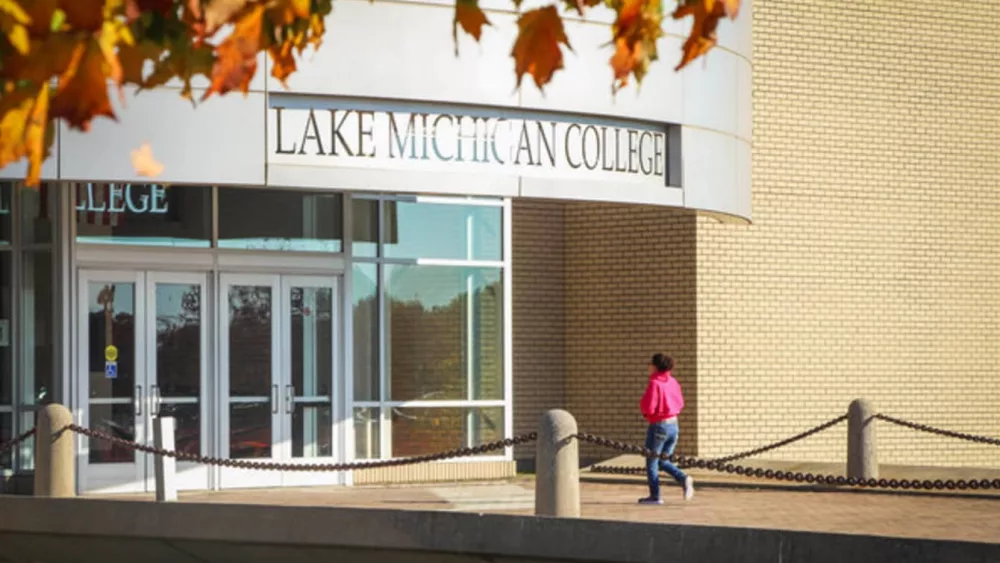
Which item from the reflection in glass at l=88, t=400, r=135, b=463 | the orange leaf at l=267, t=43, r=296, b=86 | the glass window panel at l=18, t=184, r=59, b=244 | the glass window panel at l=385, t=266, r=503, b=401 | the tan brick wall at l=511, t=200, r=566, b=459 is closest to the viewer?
the orange leaf at l=267, t=43, r=296, b=86

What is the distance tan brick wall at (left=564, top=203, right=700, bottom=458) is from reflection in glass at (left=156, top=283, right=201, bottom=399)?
694 cm

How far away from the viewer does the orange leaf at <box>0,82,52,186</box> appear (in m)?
6.02

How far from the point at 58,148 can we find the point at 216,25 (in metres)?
12.7

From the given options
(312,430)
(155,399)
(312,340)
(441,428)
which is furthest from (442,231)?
(155,399)

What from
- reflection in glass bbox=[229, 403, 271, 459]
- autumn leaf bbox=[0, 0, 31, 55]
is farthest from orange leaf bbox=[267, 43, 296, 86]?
reflection in glass bbox=[229, 403, 271, 459]

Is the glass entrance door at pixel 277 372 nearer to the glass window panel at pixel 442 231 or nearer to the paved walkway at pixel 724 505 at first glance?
the paved walkway at pixel 724 505

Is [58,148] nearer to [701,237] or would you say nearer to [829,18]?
[701,237]

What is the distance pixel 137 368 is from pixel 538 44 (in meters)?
14.6

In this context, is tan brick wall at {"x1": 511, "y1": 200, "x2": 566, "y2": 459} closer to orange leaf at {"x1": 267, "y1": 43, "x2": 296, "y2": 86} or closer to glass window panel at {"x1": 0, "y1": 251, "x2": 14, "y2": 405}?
glass window panel at {"x1": 0, "y1": 251, "x2": 14, "y2": 405}

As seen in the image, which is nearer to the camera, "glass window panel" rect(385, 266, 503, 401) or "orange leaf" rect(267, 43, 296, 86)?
"orange leaf" rect(267, 43, 296, 86)

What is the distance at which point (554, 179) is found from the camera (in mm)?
21156

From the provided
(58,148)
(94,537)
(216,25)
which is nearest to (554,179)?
(58,148)

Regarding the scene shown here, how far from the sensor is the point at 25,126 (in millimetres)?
6098

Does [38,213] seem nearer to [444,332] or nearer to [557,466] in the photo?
[444,332]
